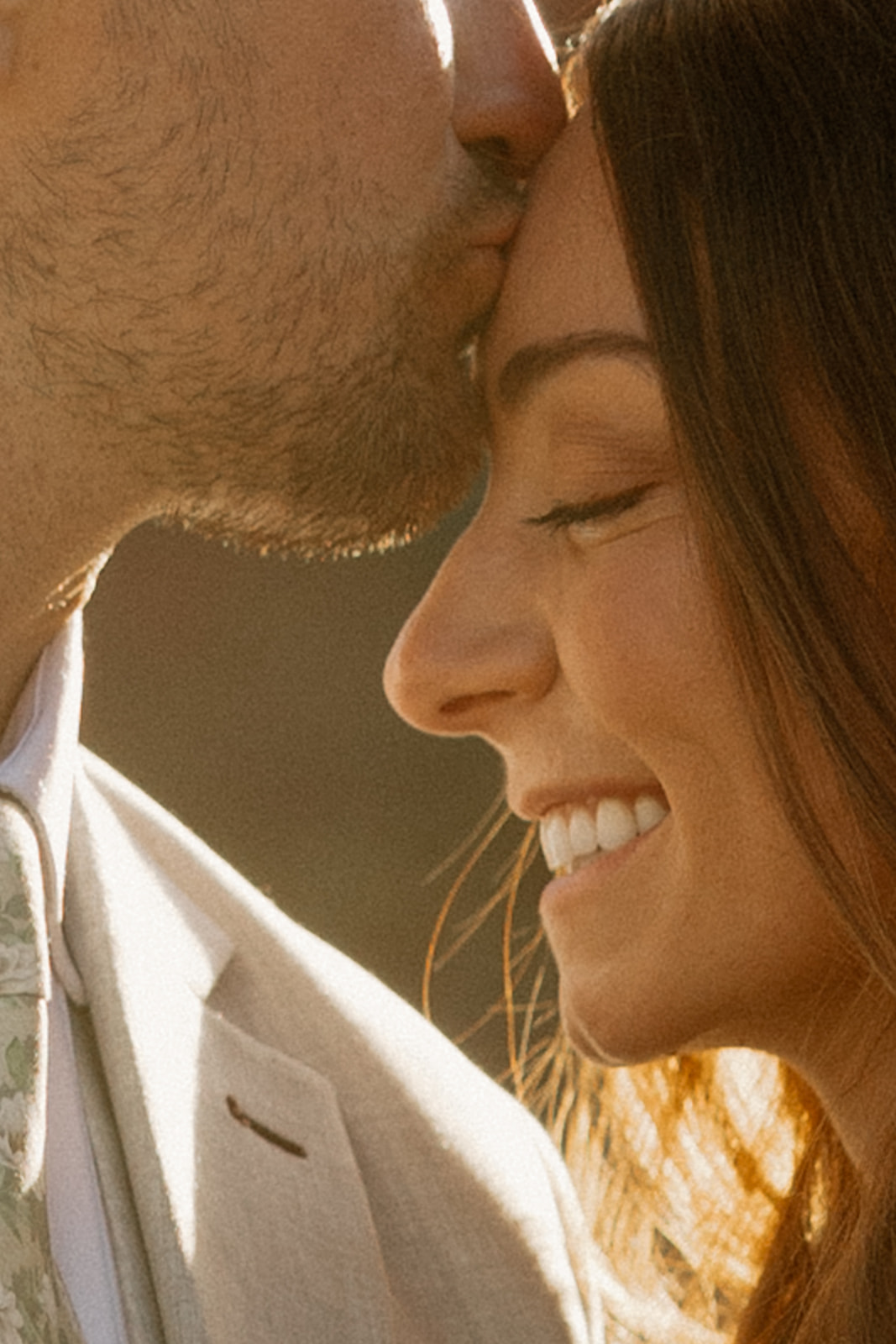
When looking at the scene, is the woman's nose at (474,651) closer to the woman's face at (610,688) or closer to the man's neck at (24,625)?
the woman's face at (610,688)

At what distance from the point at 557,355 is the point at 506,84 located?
27 cm

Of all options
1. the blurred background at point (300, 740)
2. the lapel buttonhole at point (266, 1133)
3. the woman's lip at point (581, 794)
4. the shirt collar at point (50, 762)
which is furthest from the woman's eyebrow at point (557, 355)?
the blurred background at point (300, 740)

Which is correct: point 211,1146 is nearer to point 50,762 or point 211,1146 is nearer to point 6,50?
point 50,762

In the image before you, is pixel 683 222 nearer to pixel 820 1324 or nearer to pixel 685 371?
pixel 685 371

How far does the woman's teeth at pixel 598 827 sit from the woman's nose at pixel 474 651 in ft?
0.28

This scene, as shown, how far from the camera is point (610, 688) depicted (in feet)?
4.28

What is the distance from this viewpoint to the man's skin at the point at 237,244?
146 centimetres

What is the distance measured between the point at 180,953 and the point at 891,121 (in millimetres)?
829

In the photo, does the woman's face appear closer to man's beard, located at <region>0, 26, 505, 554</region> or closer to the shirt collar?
man's beard, located at <region>0, 26, 505, 554</region>

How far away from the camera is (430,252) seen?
146 cm

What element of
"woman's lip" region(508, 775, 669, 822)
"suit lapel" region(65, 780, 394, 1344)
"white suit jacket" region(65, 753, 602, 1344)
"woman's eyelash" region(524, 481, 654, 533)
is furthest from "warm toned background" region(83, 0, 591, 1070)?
"woman's eyelash" region(524, 481, 654, 533)

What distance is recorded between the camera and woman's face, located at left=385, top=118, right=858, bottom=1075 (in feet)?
4.25

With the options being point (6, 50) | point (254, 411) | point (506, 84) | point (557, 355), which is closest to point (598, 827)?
point (557, 355)

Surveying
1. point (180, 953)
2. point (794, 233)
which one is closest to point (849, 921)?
point (794, 233)
